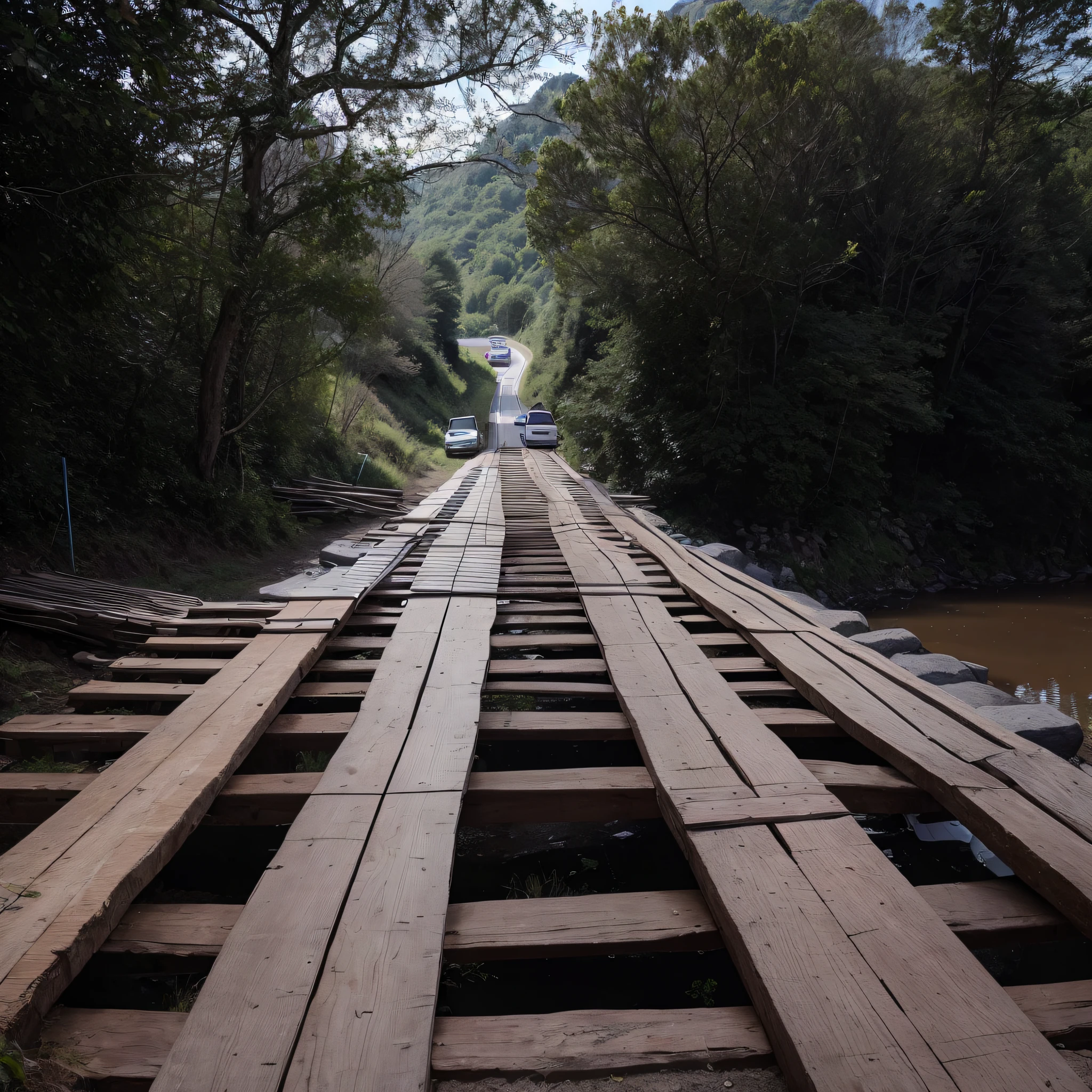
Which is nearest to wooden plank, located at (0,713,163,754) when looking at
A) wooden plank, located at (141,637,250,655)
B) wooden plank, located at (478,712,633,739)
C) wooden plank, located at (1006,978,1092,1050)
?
wooden plank, located at (141,637,250,655)

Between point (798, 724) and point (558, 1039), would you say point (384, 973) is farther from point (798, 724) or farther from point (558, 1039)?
point (798, 724)

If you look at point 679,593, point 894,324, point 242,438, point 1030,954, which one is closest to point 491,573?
point 679,593

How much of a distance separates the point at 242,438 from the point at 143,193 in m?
6.93

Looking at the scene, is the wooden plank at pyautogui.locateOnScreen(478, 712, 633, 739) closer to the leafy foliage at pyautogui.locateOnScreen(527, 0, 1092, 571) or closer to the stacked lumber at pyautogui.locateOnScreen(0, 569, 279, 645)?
the stacked lumber at pyautogui.locateOnScreen(0, 569, 279, 645)

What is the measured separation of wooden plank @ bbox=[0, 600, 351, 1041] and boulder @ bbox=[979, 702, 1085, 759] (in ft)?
11.7

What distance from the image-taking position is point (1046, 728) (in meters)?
3.83

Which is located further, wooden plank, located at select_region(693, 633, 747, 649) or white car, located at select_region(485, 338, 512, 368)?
white car, located at select_region(485, 338, 512, 368)

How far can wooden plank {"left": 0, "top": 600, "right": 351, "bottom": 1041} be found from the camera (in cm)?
159

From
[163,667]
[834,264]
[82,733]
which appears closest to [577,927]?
[82,733]

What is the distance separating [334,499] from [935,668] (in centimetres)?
1059

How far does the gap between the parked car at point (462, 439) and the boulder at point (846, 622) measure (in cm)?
2054

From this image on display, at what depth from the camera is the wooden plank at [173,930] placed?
1.78 metres

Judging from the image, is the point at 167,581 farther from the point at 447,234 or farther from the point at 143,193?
the point at 447,234

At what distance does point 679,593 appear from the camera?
17.8ft
